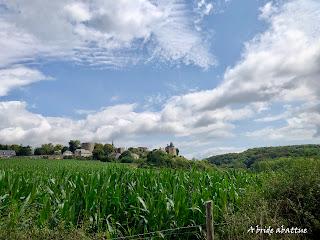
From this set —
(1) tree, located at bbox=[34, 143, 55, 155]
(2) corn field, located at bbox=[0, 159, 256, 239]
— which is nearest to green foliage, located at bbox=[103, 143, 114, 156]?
(1) tree, located at bbox=[34, 143, 55, 155]

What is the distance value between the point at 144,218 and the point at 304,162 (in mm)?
4695

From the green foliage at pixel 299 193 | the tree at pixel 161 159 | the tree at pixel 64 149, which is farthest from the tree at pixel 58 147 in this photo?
the green foliage at pixel 299 193

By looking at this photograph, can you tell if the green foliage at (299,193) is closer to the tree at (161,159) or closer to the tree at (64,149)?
the tree at (161,159)

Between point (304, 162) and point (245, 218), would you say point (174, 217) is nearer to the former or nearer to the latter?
point (245, 218)

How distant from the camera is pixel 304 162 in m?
11.2

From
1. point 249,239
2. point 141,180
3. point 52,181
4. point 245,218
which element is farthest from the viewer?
point 141,180

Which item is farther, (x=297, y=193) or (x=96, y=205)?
(x=297, y=193)

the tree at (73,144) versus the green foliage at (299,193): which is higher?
the tree at (73,144)

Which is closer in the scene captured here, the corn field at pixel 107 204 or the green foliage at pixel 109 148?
the corn field at pixel 107 204

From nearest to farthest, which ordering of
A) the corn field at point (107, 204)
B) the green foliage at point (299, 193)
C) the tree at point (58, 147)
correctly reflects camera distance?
1. the corn field at point (107, 204)
2. the green foliage at point (299, 193)
3. the tree at point (58, 147)

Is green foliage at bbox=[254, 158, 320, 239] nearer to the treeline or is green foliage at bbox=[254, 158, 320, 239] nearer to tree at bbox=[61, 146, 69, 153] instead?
the treeline

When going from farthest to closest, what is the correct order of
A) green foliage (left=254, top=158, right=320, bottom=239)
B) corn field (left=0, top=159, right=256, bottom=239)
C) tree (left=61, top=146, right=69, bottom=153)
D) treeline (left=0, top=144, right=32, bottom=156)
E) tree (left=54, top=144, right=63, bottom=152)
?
tree (left=61, top=146, right=69, bottom=153) → tree (left=54, top=144, right=63, bottom=152) → treeline (left=0, top=144, right=32, bottom=156) → green foliage (left=254, top=158, right=320, bottom=239) → corn field (left=0, top=159, right=256, bottom=239)

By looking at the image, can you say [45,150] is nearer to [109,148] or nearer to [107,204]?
[109,148]

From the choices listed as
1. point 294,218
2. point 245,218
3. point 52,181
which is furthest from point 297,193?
point 52,181
